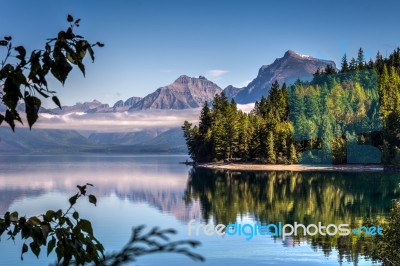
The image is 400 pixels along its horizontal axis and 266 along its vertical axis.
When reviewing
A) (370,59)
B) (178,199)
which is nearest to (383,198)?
(178,199)

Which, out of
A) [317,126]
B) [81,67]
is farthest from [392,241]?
[317,126]

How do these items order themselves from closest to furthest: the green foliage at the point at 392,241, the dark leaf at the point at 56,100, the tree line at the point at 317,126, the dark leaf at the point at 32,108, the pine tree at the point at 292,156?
the dark leaf at the point at 32,108 → the dark leaf at the point at 56,100 → the green foliage at the point at 392,241 → the tree line at the point at 317,126 → the pine tree at the point at 292,156

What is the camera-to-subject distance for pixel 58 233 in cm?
328

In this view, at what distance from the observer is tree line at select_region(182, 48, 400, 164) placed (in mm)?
108000

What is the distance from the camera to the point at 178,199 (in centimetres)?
6994

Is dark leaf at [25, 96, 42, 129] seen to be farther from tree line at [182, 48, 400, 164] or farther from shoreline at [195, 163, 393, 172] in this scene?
shoreline at [195, 163, 393, 172]

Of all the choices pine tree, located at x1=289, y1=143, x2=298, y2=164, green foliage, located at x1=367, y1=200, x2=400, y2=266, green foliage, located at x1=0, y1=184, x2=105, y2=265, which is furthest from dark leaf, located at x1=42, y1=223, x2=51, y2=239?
pine tree, located at x1=289, y1=143, x2=298, y2=164

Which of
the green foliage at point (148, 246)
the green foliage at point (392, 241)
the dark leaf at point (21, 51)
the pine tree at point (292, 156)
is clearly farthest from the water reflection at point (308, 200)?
the dark leaf at point (21, 51)

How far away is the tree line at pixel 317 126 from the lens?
354 ft

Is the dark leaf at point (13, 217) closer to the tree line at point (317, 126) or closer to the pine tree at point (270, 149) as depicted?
the tree line at point (317, 126)

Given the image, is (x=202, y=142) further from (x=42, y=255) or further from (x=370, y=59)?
(x=42, y=255)

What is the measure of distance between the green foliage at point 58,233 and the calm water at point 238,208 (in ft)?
50.9

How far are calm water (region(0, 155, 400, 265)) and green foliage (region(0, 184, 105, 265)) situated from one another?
1552 cm

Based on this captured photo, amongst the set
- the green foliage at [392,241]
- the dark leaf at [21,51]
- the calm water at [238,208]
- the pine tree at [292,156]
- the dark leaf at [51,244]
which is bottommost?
the calm water at [238,208]
